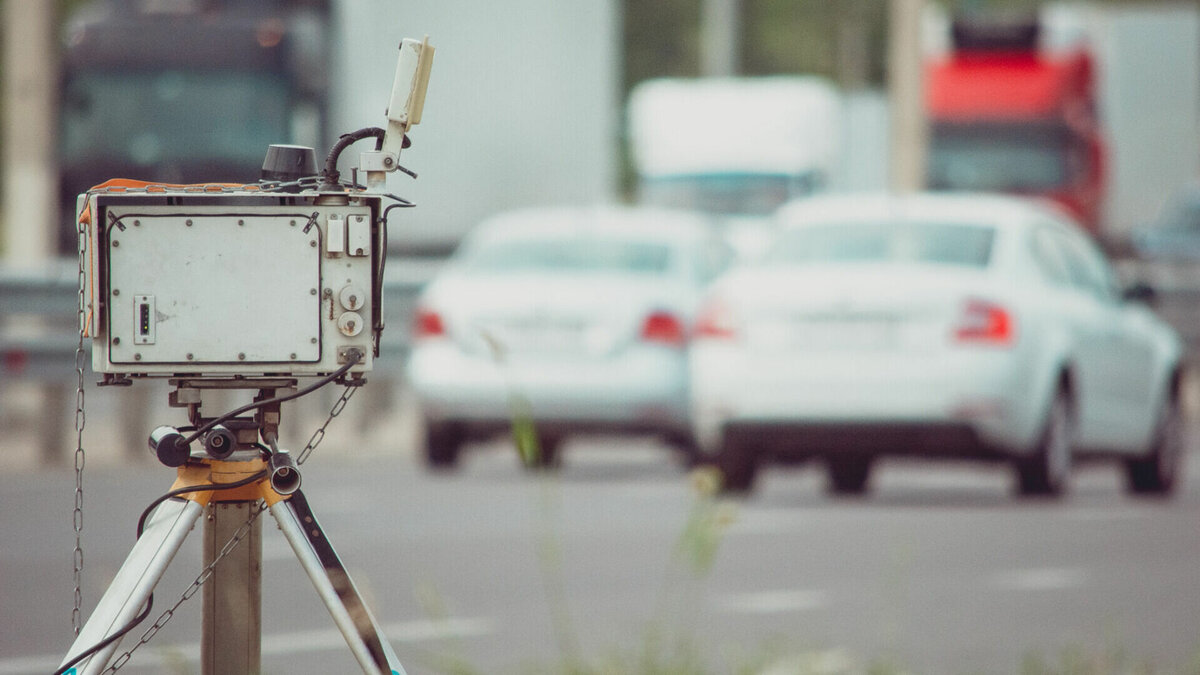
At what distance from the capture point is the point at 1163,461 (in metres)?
13.5

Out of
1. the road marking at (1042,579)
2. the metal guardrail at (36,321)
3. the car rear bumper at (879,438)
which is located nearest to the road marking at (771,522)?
the car rear bumper at (879,438)

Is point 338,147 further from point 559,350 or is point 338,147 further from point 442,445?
point 442,445

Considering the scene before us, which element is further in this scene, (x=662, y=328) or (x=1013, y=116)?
(x=1013, y=116)

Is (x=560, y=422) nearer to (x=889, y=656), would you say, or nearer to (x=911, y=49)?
(x=889, y=656)

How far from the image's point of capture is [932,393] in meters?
11.1

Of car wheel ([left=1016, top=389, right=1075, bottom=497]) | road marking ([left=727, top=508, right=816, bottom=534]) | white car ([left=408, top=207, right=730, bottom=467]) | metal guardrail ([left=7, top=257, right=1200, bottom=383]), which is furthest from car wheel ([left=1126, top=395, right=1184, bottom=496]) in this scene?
metal guardrail ([left=7, top=257, right=1200, bottom=383])

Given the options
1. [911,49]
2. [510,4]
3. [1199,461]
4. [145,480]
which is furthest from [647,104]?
[145,480]

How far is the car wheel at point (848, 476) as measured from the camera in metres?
13.9

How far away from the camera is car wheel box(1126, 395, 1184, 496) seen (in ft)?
43.5

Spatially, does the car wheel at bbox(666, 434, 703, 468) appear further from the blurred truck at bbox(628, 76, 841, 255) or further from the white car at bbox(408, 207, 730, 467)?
the blurred truck at bbox(628, 76, 841, 255)

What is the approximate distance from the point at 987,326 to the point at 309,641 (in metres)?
4.28

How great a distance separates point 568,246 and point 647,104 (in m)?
12.4

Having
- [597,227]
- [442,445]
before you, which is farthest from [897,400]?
[442,445]

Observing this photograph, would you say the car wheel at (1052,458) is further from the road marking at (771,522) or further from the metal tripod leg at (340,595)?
the metal tripod leg at (340,595)
